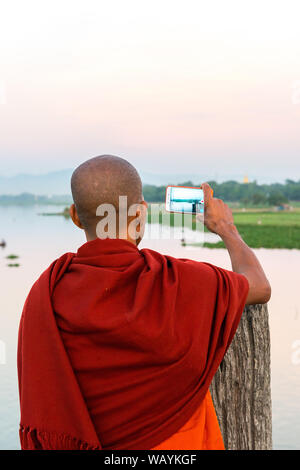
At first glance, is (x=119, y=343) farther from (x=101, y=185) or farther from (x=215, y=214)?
(x=215, y=214)

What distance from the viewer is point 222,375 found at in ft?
8.00

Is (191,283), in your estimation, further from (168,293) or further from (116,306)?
(116,306)

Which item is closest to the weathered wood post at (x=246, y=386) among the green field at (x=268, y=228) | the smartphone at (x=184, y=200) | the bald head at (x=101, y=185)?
the smartphone at (x=184, y=200)

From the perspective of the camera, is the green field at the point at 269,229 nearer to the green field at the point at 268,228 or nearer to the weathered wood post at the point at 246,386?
the green field at the point at 268,228

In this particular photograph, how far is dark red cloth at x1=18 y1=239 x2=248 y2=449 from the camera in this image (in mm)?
1930

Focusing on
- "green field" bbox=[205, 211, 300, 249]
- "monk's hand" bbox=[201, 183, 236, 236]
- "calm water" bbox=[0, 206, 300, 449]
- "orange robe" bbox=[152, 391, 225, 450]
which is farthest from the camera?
"green field" bbox=[205, 211, 300, 249]

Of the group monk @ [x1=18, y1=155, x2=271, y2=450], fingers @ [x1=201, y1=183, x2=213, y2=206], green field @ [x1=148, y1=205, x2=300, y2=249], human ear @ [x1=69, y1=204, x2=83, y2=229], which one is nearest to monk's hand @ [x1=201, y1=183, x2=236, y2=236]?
fingers @ [x1=201, y1=183, x2=213, y2=206]

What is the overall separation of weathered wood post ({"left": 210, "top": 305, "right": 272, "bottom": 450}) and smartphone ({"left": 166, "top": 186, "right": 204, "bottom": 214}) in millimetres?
490

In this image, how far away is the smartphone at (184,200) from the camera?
2.37 metres

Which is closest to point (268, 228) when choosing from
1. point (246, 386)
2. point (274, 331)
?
point (274, 331)

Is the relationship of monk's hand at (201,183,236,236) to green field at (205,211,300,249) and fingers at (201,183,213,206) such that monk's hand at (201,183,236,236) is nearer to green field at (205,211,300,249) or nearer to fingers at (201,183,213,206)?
fingers at (201,183,213,206)

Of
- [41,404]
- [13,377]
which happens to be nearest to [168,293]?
[41,404]

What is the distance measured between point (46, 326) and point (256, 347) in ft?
3.14

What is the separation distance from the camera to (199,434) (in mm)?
2141
